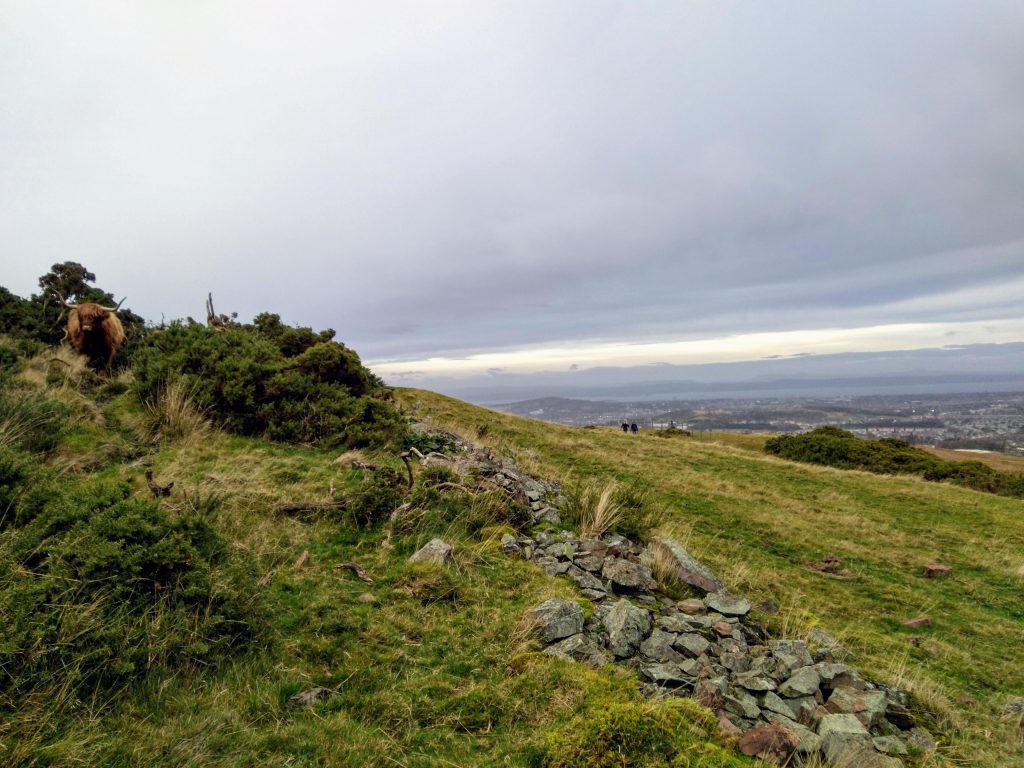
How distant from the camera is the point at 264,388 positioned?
999 centimetres

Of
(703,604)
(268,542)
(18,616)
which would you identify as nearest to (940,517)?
(703,604)

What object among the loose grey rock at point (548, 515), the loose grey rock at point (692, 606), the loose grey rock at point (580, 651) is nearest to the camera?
the loose grey rock at point (580, 651)

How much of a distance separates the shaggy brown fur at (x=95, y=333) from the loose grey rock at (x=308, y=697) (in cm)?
1201

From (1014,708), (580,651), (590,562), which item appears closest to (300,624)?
(580,651)

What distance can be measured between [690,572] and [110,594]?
5.93 metres

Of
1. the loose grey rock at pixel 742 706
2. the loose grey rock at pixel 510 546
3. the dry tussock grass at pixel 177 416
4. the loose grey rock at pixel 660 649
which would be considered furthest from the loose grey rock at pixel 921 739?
the dry tussock grass at pixel 177 416

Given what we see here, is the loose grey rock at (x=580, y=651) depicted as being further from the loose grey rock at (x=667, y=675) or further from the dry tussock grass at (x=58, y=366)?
the dry tussock grass at (x=58, y=366)

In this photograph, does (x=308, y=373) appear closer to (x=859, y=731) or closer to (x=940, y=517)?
(x=859, y=731)

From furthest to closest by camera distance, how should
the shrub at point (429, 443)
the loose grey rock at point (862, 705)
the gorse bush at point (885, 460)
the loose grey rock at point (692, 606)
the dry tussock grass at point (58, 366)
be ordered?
the gorse bush at point (885, 460) < the shrub at point (429, 443) < the dry tussock grass at point (58, 366) < the loose grey rock at point (692, 606) < the loose grey rock at point (862, 705)

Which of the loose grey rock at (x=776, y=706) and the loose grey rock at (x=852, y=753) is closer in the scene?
the loose grey rock at (x=852, y=753)

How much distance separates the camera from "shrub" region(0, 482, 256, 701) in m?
2.73

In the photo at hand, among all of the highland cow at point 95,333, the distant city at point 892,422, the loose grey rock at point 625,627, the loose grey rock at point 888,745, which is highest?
the highland cow at point 95,333

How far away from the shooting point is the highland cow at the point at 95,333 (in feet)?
37.3

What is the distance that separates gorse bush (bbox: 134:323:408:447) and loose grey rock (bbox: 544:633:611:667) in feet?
20.7
